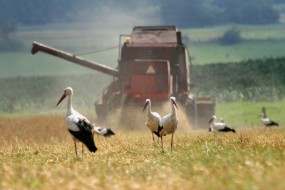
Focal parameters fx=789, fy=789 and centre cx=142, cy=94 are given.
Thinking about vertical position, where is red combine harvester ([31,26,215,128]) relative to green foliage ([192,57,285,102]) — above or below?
above

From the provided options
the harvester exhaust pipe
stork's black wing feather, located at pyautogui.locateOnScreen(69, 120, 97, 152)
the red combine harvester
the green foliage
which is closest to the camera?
stork's black wing feather, located at pyautogui.locateOnScreen(69, 120, 97, 152)

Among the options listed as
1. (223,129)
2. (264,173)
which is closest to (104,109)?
(223,129)

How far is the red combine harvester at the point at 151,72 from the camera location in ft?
128

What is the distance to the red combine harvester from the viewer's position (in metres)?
38.9

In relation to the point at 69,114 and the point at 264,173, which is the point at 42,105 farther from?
the point at 264,173

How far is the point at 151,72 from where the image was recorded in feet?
128

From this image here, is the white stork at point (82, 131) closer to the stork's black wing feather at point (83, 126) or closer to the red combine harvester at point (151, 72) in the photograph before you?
the stork's black wing feather at point (83, 126)

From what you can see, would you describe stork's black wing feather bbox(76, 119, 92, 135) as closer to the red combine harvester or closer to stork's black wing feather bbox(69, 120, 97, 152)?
stork's black wing feather bbox(69, 120, 97, 152)

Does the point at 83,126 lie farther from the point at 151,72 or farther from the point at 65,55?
the point at 65,55

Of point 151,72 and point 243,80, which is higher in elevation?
point 151,72

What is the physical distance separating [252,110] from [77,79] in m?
39.1

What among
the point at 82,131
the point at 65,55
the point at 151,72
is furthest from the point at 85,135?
the point at 65,55

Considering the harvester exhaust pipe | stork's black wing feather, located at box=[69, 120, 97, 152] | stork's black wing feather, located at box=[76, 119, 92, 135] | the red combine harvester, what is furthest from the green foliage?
stork's black wing feather, located at box=[69, 120, 97, 152]

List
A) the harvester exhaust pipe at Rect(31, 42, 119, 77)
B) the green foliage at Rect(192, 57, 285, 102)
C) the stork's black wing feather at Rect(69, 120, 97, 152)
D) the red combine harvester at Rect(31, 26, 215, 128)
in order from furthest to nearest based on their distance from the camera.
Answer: the green foliage at Rect(192, 57, 285, 102)
the harvester exhaust pipe at Rect(31, 42, 119, 77)
the red combine harvester at Rect(31, 26, 215, 128)
the stork's black wing feather at Rect(69, 120, 97, 152)
